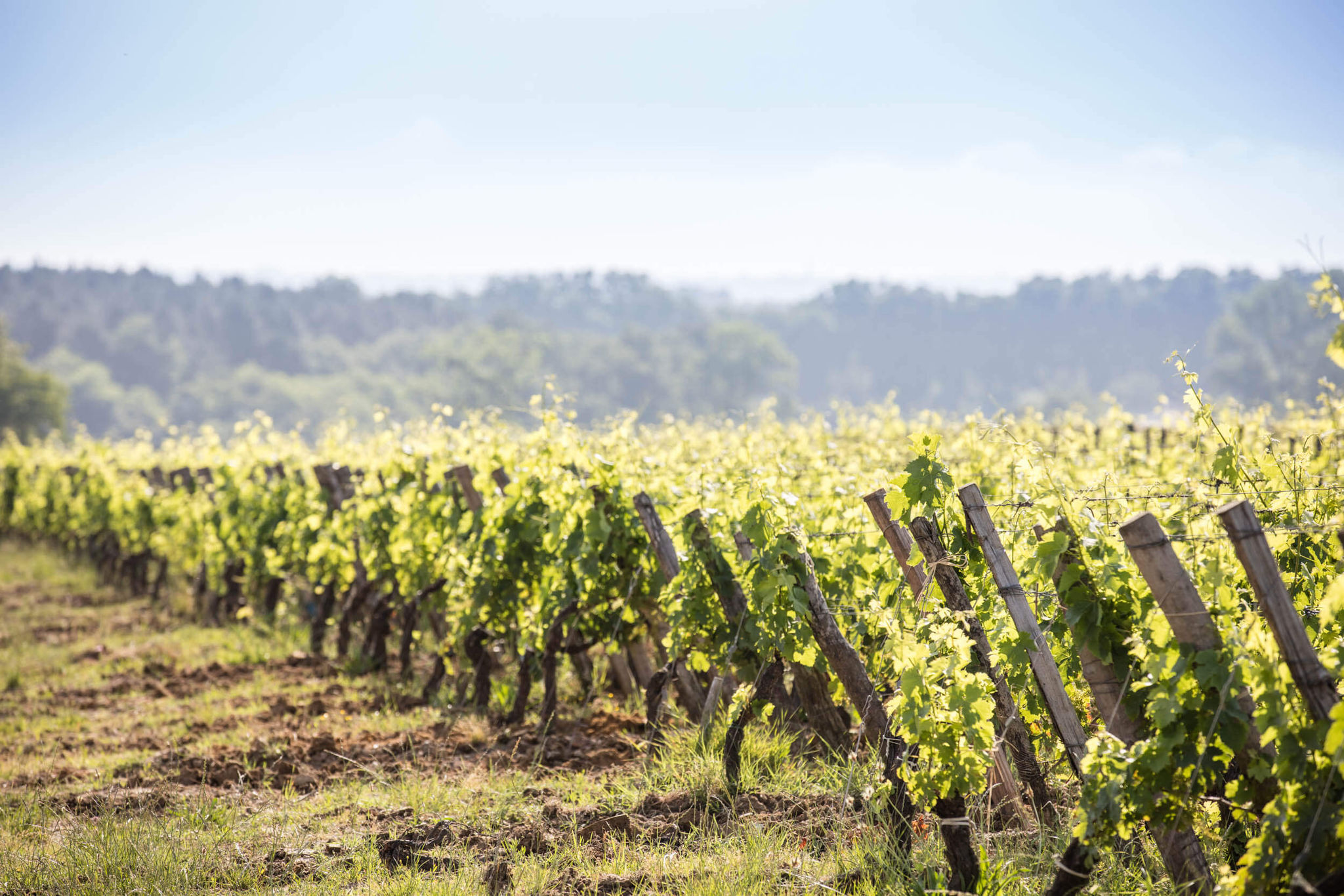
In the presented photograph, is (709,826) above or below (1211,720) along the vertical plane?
below

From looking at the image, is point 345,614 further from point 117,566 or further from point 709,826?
point 117,566

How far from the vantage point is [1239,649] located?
6.76ft

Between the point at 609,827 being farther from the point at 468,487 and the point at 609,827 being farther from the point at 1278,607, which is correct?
the point at 468,487

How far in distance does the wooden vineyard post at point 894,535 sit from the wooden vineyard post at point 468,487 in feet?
10.2

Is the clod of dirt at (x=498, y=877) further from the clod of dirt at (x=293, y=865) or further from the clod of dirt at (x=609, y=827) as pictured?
the clod of dirt at (x=293, y=865)

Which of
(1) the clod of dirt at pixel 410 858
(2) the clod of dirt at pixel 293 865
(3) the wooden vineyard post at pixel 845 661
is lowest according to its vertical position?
(2) the clod of dirt at pixel 293 865

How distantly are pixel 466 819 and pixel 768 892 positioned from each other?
127 cm

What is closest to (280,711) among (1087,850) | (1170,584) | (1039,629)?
(1039,629)

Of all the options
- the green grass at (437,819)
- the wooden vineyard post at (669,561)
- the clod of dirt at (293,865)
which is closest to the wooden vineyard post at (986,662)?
the green grass at (437,819)

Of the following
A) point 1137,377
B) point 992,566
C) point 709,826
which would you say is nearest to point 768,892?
point 709,826

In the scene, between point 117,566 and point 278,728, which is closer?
point 278,728

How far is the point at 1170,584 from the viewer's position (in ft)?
6.98

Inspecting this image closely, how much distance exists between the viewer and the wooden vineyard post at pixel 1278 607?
1.93 meters

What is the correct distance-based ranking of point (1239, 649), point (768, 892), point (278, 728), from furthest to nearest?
point (278, 728)
point (768, 892)
point (1239, 649)
